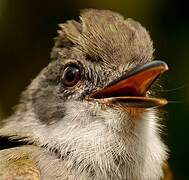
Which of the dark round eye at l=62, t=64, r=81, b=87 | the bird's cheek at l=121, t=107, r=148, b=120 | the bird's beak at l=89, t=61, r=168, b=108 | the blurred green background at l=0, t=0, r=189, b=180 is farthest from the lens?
the blurred green background at l=0, t=0, r=189, b=180

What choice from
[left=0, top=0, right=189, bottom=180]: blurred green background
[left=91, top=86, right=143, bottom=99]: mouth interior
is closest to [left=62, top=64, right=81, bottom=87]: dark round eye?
[left=91, top=86, right=143, bottom=99]: mouth interior

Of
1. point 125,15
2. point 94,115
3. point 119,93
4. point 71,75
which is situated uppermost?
point 125,15

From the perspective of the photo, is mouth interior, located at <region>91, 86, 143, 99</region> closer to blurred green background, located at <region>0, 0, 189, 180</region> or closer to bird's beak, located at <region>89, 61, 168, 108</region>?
bird's beak, located at <region>89, 61, 168, 108</region>

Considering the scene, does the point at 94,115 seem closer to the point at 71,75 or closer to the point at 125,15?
the point at 71,75

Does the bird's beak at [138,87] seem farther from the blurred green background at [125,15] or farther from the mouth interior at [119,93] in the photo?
the blurred green background at [125,15]

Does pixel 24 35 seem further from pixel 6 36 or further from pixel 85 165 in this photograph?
pixel 85 165

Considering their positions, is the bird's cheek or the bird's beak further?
the bird's cheek

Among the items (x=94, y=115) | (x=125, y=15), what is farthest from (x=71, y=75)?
(x=125, y=15)
